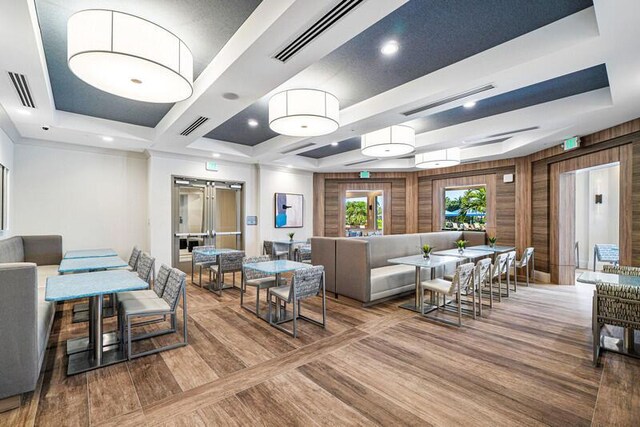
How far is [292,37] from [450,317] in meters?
3.94

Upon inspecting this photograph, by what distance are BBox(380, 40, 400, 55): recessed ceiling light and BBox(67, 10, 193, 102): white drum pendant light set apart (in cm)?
194

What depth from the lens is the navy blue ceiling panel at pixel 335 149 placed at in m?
6.93

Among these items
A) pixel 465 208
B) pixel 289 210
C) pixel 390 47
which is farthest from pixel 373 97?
pixel 465 208

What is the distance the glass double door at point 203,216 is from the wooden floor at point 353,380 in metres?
3.21

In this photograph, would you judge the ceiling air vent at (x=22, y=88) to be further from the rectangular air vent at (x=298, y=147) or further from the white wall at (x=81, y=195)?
the rectangular air vent at (x=298, y=147)

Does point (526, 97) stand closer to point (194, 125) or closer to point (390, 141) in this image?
point (390, 141)

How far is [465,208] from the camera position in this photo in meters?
8.34

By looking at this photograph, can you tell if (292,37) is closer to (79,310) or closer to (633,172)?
(79,310)

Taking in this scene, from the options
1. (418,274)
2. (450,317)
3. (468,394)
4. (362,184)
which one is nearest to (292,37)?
(468,394)

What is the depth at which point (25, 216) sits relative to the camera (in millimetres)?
5484

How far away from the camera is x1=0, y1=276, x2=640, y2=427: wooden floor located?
2094 millimetres

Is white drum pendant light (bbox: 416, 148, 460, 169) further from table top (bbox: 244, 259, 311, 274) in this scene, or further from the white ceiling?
table top (bbox: 244, 259, 311, 274)

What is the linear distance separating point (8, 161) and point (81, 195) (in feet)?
4.24

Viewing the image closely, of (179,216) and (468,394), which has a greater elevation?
(179,216)
